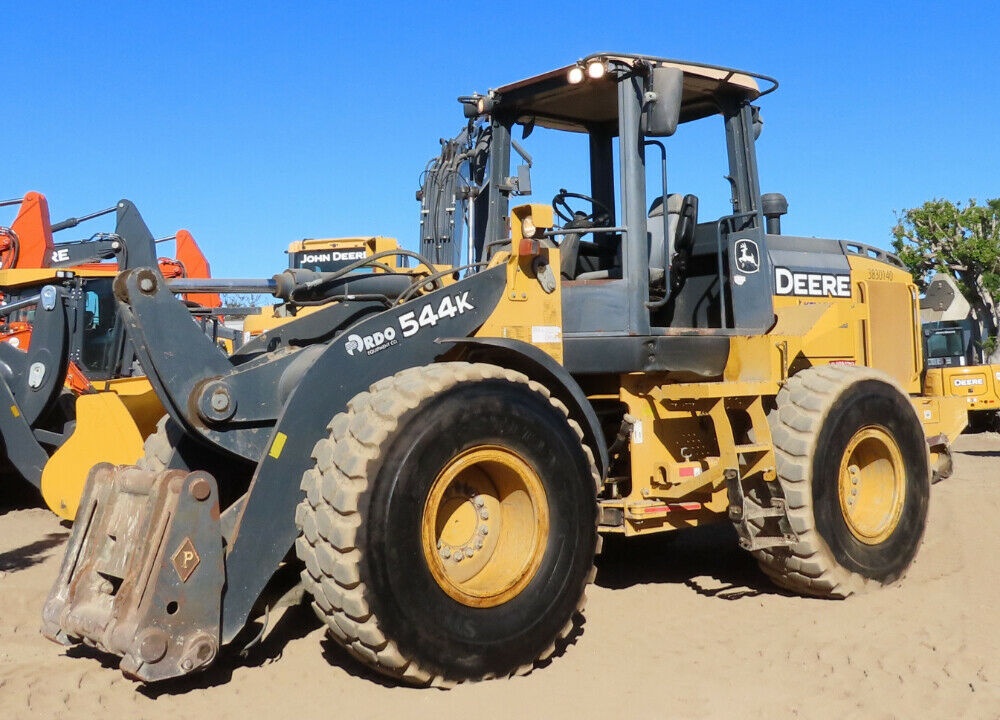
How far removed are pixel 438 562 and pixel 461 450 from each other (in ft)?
1.55

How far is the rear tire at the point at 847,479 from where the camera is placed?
564cm

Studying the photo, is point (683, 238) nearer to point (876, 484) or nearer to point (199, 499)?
point (876, 484)

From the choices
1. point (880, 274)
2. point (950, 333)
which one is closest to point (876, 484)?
point (880, 274)

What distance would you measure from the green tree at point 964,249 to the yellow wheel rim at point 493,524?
900 inches

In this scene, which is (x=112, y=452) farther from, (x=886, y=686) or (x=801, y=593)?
(x=886, y=686)

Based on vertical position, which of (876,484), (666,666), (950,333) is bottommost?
(666,666)

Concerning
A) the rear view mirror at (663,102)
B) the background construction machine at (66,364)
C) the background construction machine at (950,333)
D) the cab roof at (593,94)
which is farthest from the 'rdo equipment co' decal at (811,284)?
the background construction machine at (950,333)

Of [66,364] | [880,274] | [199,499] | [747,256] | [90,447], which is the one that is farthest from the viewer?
[66,364]

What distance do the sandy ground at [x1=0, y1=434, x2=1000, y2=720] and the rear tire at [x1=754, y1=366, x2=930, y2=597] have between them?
19 centimetres

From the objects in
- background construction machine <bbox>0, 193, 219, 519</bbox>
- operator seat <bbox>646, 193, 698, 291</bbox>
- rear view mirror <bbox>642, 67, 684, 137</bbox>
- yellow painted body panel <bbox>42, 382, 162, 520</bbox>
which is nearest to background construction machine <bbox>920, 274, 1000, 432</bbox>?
operator seat <bbox>646, 193, 698, 291</bbox>

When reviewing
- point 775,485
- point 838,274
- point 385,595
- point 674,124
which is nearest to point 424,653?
point 385,595

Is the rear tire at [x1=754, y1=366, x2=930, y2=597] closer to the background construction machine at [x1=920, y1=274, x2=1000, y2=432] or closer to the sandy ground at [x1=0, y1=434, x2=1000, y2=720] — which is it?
the sandy ground at [x1=0, y1=434, x2=1000, y2=720]

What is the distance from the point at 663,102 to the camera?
5223 mm

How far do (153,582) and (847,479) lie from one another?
4.12 metres
